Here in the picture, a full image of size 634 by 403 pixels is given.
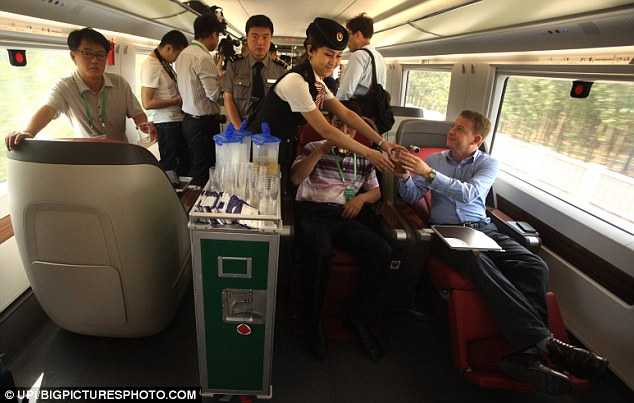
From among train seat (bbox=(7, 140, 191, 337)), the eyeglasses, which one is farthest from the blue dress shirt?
the eyeglasses

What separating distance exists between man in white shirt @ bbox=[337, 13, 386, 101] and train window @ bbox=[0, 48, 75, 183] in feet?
8.09

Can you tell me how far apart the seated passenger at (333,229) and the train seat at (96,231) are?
892mm

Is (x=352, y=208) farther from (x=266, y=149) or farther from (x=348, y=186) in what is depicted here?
(x=266, y=149)

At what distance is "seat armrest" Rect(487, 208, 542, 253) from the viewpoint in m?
2.65

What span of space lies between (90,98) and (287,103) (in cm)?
144

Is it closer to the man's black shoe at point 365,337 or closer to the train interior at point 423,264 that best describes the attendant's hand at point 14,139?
the train interior at point 423,264

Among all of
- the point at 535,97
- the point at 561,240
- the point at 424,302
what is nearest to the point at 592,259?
the point at 561,240

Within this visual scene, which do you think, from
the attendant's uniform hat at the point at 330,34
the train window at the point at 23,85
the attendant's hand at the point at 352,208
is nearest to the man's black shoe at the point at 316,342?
the attendant's hand at the point at 352,208

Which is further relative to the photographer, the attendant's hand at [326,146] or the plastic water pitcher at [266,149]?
the attendant's hand at [326,146]

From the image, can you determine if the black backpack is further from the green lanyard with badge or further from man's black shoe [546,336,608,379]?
man's black shoe [546,336,608,379]

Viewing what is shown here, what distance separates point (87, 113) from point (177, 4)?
6.59 ft

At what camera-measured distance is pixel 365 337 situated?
99.6 inches

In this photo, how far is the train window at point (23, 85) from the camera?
287cm

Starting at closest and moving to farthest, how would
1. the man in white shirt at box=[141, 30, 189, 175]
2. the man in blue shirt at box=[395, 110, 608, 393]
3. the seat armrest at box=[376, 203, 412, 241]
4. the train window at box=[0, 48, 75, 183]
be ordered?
the man in blue shirt at box=[395, 110, 608, 393] < the seat armrest at box=[376, 203, 412, 241] < the train window at box=[0, 48, 75, 183] < the man in white shirt at box=[141, 30, 189, 175]
